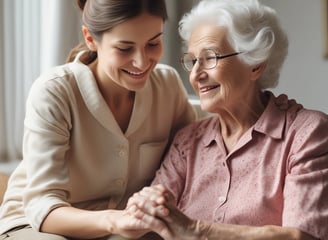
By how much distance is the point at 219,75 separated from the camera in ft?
5.57

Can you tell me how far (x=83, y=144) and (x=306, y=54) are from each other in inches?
55.2

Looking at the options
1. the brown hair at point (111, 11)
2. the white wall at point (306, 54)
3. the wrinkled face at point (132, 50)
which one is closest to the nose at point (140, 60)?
the wrinkled face at point (132, 50)

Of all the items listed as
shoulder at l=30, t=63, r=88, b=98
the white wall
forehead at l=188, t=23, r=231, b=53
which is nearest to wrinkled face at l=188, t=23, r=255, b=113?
forehead at l=188, t=23, r=231, b=53

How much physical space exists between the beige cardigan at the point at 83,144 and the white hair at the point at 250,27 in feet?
1.17

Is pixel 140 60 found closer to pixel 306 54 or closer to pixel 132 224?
pixel 132 224

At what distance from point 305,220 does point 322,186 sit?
10cm

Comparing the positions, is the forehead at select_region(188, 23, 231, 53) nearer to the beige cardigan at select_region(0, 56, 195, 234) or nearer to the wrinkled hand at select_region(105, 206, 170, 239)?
the beige cardigan at select_region(0, 56, 195, 234)

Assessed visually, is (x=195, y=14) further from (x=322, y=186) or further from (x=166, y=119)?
(x=322, y=186)

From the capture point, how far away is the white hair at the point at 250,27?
168 cm

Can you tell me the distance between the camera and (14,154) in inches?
99.6

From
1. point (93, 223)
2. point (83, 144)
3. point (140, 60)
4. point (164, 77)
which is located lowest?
point (93, 223)

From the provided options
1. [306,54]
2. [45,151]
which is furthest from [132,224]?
[306,54]

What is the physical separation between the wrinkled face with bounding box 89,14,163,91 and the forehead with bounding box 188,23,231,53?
0.40 ft

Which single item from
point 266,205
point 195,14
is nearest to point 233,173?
point 266,205
